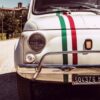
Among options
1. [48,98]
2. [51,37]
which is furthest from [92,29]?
[48,98]

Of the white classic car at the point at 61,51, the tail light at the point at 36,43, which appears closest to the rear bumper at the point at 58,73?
the white classic car at the point at 61,51

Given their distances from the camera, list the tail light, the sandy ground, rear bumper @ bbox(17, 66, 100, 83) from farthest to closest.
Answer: the sandy ground
the tail light
rear bumper @ bbox(17, 66, 100, 83)

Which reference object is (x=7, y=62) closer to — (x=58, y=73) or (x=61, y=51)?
(x=61, y=51)

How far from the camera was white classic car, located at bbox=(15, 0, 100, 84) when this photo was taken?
5.51 meters

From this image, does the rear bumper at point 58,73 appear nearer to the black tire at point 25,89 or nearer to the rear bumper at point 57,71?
the rear bumper at point 57,71

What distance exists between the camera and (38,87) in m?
8.12

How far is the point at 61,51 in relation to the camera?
18.5 feet

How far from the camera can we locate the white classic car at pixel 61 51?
551 centimetres

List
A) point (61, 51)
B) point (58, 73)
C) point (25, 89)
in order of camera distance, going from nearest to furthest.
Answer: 1. point (58, 73)
2. point (61, 51)
3. point (25, 89)

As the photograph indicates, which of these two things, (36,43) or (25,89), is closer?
(36,43)

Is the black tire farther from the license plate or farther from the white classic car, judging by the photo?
the license plate

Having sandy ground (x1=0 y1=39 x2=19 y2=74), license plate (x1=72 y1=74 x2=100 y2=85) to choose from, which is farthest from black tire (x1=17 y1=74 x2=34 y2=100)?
sandy ground (x1=0 y1=39 x2=19 y2=74)

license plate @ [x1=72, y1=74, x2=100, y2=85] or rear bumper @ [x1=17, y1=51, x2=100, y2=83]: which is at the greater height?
rear bumper @ [x1=17, y1=51, x2=100, y2=83]

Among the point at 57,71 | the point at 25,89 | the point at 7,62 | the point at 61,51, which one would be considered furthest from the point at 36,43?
the point at 7,62
